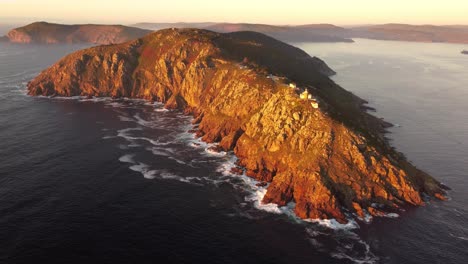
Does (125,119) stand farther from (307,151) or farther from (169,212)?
(307,151)

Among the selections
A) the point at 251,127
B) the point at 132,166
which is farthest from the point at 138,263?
the point at 251,127

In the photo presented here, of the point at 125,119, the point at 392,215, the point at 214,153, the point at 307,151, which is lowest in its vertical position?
the point at 392,215

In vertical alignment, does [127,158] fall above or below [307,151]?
below

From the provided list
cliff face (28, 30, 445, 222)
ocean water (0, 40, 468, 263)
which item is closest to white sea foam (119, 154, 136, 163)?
ocean water (0, 40, 468, 263)

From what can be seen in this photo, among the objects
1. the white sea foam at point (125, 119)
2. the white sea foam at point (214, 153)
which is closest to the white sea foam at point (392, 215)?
the white sea foam at point (214, 153)

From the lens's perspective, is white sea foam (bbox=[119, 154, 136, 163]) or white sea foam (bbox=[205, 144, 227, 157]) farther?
white sea foam (bbox=[205, 144, 227, 157])

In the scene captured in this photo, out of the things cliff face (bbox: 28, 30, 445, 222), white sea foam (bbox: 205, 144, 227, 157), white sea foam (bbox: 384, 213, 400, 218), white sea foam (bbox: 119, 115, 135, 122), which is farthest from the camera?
white sea foam (bbox: 119, 115, 135, 122)

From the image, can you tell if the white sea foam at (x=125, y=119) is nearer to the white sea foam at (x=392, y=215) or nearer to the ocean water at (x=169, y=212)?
the ocean water at (x=169, y=212)

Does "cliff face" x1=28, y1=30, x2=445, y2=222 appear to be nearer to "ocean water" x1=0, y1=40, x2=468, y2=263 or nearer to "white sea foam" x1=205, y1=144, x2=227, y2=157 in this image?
"white sea foam" x1=205, y1=144, x2=227, y2=157

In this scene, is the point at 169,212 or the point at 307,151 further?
the point at 307,151

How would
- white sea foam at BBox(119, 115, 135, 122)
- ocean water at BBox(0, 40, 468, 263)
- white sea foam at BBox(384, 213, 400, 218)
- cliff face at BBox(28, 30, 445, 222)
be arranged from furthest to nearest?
white sea foam at BBox(119, 115, 135, 122) → cliff face at BBox(28, 30, 445, 222) → white sea foam at BBox(384, 213, 400, 218) → ocean water at BBox(0, 40, 468, 263)

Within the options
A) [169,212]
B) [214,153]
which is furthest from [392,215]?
[214,153]
